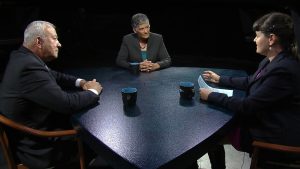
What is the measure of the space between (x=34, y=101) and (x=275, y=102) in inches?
54.4

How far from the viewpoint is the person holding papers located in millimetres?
1784

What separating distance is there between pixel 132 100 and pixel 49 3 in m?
3.62

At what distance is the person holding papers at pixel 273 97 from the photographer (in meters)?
1.78

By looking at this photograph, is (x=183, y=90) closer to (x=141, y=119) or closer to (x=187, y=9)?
(x=141, y=119)

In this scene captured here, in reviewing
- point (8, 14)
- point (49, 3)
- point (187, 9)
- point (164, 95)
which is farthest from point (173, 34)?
point (164, 95)

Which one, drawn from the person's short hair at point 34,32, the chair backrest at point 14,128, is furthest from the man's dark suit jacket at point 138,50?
the chair backrest at point 14,128

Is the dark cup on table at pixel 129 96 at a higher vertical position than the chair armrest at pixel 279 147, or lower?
higher

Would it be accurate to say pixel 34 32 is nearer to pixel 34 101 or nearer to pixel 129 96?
pixel 34 101

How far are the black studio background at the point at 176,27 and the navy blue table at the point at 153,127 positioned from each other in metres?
2.70

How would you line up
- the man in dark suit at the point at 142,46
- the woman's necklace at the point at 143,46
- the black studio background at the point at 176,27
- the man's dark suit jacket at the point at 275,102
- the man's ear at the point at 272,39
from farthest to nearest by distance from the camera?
the black studio background at the point at 176,27, the woman's necklace at the point at 143,46, the man in dark suit at the point at 142,46, the man's ear at the point at 272,39, the man's dark suit jacket at the point at 275,102

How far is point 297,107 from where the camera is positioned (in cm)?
184

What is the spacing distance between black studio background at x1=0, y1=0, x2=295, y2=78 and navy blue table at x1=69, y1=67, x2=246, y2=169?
2.70 m

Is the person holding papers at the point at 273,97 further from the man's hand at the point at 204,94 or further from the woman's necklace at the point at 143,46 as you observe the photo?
the woman's necklace at the point at 143,46

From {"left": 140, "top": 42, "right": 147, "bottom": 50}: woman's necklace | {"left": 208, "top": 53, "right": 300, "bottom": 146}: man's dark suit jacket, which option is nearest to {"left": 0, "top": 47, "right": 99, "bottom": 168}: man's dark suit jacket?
{"left": 208, "top": 53, "right": 300, "bottom": 146}: man's dark suit jacket
